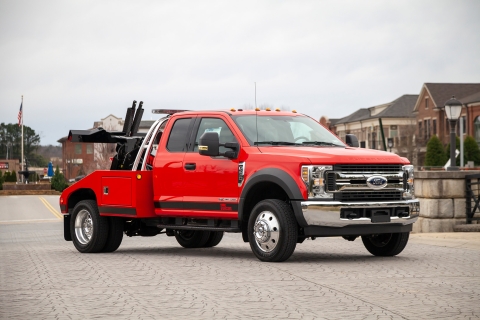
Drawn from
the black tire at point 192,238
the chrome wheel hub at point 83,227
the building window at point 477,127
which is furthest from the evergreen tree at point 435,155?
the chrome wheel hub at point 83,227

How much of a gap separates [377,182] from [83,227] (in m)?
5.40

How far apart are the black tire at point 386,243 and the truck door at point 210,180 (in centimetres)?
222

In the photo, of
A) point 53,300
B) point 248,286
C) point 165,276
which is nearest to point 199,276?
point 165,276

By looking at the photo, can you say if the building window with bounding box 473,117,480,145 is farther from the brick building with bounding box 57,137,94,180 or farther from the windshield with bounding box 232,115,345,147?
the windshield with bounding box 232,115,345,147

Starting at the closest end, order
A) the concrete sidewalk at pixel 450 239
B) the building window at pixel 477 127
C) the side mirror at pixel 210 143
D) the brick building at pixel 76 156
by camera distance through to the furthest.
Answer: the side mirror at pixel 210 143 → the concrete sidewalk at pixel 450 239 → the building window at pixel 477 127 → the brick building at pixel 76 156

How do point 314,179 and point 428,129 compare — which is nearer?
point 314,179

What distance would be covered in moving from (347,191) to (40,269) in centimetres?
416

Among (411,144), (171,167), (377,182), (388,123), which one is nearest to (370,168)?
(377,182)

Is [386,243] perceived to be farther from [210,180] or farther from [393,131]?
[393,131]

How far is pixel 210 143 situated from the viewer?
12.0m

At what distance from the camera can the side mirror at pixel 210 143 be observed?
11961mm

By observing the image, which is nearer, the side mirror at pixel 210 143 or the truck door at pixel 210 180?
the side mirror at pixel 210 143

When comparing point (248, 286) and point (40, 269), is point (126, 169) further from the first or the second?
point (248, 286)

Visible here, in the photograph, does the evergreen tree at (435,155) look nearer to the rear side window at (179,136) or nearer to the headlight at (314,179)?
the rear side window at (179,136)
